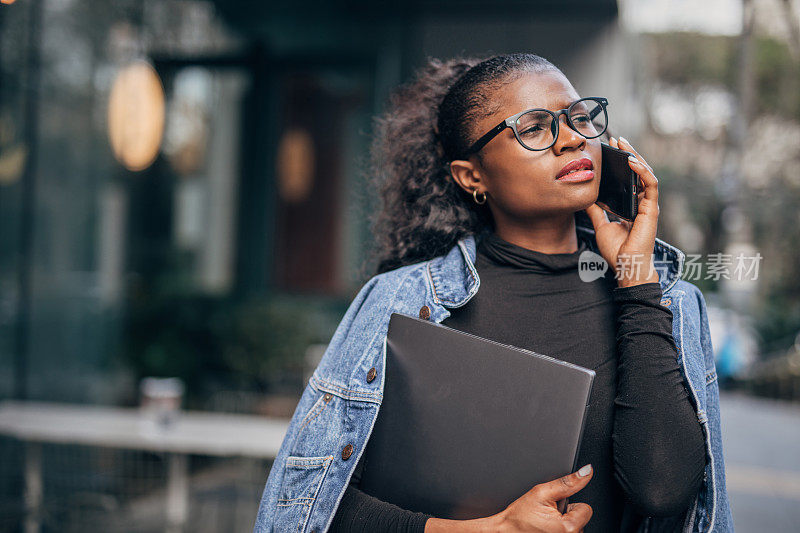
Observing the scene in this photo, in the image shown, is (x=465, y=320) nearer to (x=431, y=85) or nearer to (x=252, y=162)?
(x=431, y=85)

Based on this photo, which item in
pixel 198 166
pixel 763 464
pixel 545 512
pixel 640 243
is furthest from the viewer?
pixel 198 166

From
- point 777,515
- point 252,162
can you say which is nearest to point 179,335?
point 252,162

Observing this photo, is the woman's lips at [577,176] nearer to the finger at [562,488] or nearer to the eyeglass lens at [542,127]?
the eyeglass lens at [542,127]

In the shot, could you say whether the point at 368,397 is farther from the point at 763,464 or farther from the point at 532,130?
the point at 763,464

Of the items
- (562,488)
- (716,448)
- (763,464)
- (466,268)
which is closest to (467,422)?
(562,488)

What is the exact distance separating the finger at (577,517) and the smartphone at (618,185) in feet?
1.57

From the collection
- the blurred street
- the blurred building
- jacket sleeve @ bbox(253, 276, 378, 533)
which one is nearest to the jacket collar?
jacket sleeve @ bbox(253, 276, 378, 533)

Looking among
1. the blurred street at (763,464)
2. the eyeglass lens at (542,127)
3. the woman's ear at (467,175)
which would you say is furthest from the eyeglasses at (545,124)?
the blurred street at (763,464)

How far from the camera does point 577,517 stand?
1.09 meters

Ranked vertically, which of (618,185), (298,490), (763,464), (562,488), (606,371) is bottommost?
(763,464)

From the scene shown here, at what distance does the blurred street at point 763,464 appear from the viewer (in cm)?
445

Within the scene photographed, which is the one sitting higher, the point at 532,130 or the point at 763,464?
the point at 532,130

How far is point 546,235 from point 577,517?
1.64ft

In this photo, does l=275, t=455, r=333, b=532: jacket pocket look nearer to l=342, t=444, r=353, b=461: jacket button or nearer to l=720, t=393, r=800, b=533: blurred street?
l=342, t=444, r=353, b=461: jacket button
